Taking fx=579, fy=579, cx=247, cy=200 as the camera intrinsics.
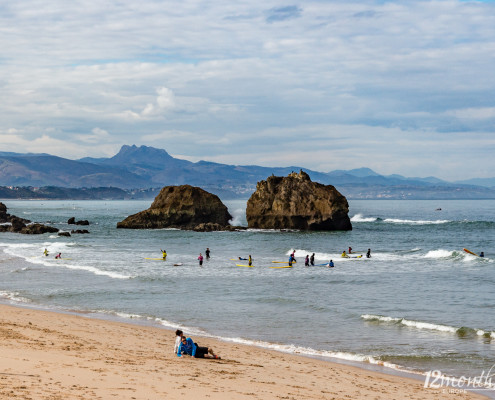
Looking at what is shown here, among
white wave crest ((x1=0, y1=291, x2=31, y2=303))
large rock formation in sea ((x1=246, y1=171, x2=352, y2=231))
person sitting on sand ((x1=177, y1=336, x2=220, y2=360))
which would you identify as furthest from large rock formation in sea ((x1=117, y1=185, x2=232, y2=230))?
person sitting on sand ((x1=177, y1=336, x2=220, y2=360))

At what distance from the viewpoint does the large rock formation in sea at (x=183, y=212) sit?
303 feet

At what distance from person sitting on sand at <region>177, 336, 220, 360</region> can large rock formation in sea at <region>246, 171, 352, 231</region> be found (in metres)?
63.8

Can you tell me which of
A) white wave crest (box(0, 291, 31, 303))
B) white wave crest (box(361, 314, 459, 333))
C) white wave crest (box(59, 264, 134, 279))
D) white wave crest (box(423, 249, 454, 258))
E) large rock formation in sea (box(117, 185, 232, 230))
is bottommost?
white wave crest (box(0, 291, 31, 303))

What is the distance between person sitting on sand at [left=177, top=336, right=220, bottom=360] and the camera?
760 inches

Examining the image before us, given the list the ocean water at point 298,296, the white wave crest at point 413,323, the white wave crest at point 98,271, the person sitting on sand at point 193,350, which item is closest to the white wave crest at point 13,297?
the ocean water at point 298,296

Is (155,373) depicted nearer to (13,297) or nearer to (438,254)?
(13,297)

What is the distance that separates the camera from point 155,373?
16016 millimetres

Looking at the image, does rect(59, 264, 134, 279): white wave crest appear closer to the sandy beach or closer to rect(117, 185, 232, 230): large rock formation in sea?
the sandy beach

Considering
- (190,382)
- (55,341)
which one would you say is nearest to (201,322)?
(55,341)

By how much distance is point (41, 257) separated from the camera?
176 feet

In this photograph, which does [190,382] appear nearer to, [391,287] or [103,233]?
[391,287]

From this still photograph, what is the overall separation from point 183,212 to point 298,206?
19446 mm

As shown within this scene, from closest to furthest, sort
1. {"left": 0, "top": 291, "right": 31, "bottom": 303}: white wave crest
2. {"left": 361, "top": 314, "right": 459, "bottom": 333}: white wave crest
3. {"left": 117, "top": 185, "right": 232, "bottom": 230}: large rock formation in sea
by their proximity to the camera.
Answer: {"left": 361, "top": 314, "right": 459, "bottom": 333}: white wave crest, {"left": 0, "top": 291, "right": 31, "bottom": 303}: white wave crest, {"left": 117, "top": 185, "right": 232, "bottom": 230}: large rock formation in sea

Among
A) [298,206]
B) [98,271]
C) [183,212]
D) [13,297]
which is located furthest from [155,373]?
[183,212]
